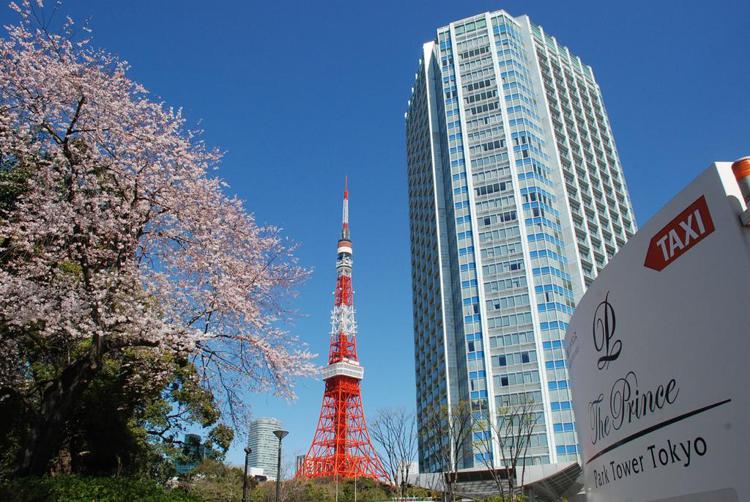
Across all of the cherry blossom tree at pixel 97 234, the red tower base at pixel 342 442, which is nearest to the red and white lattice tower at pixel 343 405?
the red tower base at pixel 342 442

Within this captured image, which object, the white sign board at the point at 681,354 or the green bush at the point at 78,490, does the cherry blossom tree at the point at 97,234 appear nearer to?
the green bush at the point at 78,490

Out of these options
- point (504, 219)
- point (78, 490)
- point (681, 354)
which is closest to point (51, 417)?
point (78, 490)

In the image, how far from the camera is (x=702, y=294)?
441cm

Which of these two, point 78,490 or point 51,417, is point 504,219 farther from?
point 78,490

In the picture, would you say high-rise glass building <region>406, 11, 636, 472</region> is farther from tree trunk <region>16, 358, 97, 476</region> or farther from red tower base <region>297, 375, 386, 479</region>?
tree trunk <region>16, 358, 97, 476</region>

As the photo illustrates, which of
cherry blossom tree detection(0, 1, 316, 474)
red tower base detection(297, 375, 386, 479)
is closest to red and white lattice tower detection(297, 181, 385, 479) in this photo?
red tower base detection(297, 375, 386, 479)

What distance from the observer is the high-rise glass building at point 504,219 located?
47875 mm

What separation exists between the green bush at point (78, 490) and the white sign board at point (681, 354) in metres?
7.10

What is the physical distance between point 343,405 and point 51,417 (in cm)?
5352

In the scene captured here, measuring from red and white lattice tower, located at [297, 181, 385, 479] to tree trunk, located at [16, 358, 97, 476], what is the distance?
4437 centimetres

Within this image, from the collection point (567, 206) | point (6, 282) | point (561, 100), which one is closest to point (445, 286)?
point (567, 206)

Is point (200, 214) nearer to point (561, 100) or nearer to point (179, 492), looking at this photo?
point (179, 492)

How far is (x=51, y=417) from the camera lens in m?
8.98

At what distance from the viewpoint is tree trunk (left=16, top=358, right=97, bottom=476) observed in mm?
8748
